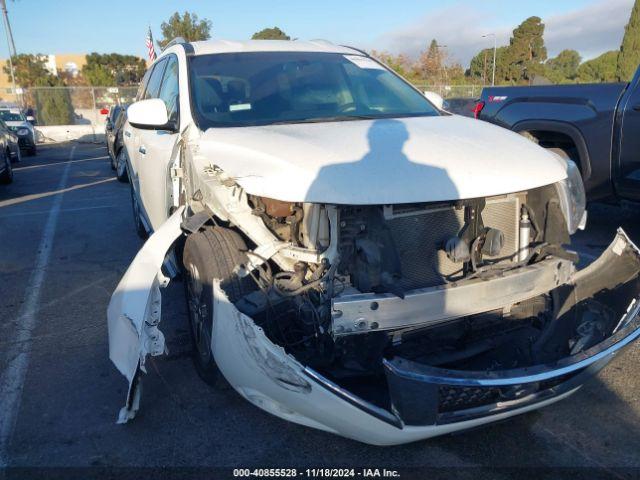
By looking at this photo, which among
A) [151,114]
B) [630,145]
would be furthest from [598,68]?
[151,114]

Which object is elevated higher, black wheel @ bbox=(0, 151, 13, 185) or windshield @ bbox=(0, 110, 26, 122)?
windshield @ bbox=(0, 110, 26, 122)

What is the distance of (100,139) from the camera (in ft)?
88.5

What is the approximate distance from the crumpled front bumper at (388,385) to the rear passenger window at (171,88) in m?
1.66

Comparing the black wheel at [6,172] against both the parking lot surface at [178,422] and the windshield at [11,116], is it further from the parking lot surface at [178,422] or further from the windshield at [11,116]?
the windshield at [11,116]

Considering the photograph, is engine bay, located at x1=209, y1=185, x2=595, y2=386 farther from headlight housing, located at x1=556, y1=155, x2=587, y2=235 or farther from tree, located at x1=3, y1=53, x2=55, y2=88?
tree, located at x1=3, y1=53, x2=55, y2=88

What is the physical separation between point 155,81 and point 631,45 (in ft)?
61.8

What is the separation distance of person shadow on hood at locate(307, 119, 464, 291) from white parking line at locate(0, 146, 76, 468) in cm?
215

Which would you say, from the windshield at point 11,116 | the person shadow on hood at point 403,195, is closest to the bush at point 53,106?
the windshield at point 11,116

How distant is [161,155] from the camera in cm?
438

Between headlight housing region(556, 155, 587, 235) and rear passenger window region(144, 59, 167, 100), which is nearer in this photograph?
headlight housing region(556, 155, 587, 235)

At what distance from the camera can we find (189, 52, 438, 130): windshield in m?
3.88

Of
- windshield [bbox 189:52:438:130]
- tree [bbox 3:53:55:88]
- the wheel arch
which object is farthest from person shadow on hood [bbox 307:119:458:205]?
tree [bbox 3:53:55:88]

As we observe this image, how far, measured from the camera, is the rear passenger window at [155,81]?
5355 millimetres

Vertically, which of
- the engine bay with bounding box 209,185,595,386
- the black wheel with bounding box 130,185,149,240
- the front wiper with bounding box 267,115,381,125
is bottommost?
the black wheel with bounding box 130,185,149,240
